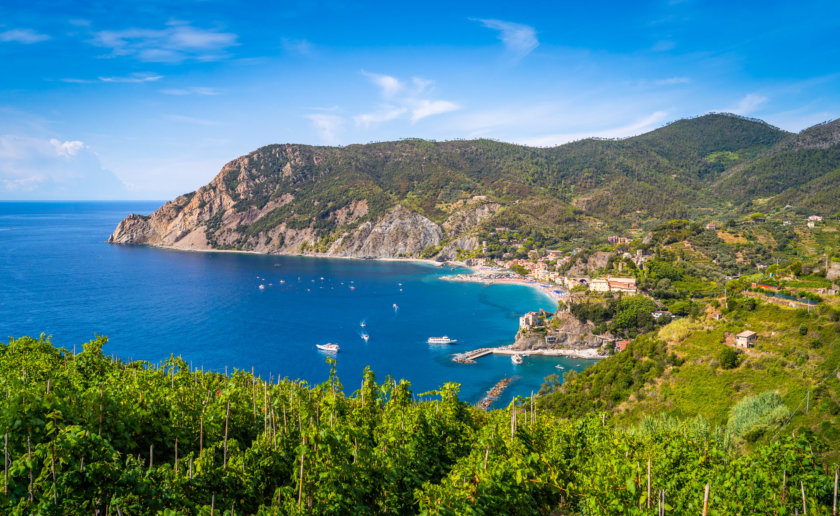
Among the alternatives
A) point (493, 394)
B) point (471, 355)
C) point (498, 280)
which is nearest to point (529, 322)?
point (471, 355)

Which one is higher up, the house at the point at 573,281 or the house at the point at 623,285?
the house at the point at 623,285

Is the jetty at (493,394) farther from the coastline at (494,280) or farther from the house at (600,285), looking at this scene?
the coastline at (494,280)

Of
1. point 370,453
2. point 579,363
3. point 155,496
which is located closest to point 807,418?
point 370,453

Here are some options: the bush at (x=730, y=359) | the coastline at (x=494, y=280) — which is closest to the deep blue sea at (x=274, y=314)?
the coastline at (x=494, y=280)

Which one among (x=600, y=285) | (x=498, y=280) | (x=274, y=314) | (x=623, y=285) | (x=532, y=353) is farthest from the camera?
(x=498, y=280)

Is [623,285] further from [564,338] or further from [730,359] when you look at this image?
[730,359]

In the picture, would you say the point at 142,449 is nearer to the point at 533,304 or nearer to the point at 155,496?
the point at 155,496
